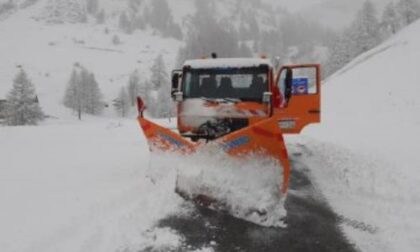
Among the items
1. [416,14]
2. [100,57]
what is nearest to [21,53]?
[100,57]

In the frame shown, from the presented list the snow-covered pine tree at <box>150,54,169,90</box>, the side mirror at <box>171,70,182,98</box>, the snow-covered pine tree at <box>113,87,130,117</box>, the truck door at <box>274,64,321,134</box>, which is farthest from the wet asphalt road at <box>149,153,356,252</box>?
the snow-covered pine tree at <box>150,54,169,90</box>

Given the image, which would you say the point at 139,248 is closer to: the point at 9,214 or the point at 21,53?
the point at 9,214

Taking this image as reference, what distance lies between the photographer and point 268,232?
602 cm

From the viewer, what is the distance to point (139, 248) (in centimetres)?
541

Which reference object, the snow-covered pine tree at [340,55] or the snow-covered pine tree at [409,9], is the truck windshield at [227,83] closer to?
the snow-covered pine tree at [340,55]

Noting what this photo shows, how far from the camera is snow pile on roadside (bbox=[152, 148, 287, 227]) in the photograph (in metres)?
6.45

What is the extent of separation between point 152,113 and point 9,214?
73.9 m

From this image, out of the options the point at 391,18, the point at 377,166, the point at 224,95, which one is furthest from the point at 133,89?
the point at 377,166

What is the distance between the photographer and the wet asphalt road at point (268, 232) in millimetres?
5527

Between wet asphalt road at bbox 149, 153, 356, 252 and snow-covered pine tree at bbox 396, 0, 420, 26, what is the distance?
73650 mm

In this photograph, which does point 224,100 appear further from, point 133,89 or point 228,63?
point 133,89

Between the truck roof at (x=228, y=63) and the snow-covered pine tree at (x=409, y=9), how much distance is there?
7130 cm

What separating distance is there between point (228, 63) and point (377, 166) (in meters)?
4.46

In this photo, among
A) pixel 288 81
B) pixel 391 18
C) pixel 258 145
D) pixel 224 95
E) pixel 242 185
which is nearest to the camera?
pixel 242 185
